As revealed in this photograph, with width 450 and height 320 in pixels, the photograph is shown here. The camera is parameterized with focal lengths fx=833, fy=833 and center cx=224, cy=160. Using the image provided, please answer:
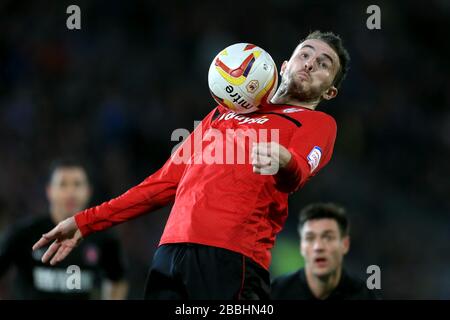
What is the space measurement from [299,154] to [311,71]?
0.69 metres

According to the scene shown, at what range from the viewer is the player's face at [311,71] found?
4094 mm

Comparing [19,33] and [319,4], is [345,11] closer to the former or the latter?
[319,4]

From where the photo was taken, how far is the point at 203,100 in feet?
35.6

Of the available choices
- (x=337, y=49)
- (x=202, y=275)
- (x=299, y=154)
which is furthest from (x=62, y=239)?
(x=337, y=49)

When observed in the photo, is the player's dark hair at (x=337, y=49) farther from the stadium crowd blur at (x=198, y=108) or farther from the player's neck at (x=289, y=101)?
the stadium crowd blur at (x=198, y=108)

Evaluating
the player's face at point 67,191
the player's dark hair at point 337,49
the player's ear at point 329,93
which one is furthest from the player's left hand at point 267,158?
the player's face at point 67,191

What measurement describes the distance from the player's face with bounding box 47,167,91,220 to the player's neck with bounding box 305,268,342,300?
6.37 ft

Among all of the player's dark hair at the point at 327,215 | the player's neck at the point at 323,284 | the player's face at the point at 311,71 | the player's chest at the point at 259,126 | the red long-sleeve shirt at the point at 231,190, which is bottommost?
the player's neck at the point at 323,284

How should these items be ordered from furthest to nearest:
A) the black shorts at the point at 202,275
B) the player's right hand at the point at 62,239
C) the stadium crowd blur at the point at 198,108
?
1. the stadium crowd blur at the point at 198,108
2. the player's right hand at the point at 62,239
3. the black shorts at the point at 202,275

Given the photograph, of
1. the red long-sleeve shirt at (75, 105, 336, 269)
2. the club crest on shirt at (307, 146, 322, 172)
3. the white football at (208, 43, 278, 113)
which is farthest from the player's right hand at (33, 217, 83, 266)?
the club crest on shirt at (307, 146, 322, 172)

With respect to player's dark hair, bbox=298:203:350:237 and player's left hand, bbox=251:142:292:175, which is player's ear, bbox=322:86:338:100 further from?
player's dark hair, bbox=298:203:350:237

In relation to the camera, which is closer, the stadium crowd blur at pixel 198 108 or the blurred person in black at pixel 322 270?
the blurred person in black at pixel 322 270

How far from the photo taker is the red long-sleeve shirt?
3625mm
